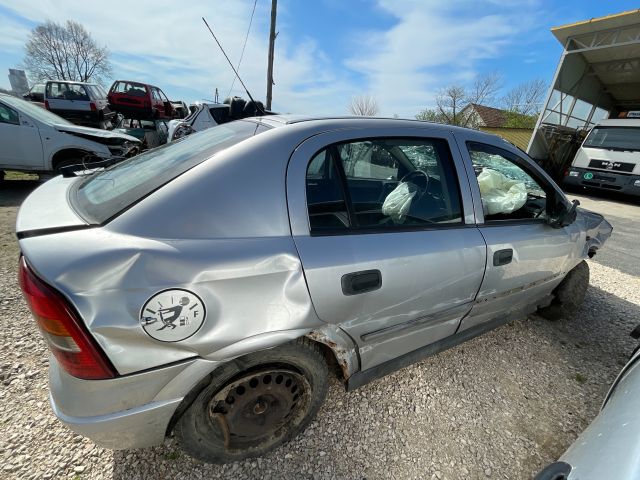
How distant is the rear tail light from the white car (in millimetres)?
4444

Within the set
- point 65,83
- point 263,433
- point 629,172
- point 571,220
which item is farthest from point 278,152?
point 65,83

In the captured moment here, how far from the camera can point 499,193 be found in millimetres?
2383

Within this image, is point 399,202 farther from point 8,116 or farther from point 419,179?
point 8,116

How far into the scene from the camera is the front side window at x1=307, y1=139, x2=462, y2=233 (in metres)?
1.47

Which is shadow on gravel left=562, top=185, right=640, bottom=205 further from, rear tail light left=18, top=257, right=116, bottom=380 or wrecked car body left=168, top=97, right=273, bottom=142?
rear tail light left=18, top=257, right=116, bottom=380

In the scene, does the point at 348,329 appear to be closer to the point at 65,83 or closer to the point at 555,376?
the point at 555,376

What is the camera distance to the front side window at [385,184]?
4.83ft

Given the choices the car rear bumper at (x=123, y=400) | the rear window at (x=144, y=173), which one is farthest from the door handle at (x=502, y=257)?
the car rear bumper at (x=123, y=400)

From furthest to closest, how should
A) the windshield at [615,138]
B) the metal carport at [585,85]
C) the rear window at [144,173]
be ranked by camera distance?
the metal carport at [585,85]
the windshield at [615,138]
the rear window at [144,173]

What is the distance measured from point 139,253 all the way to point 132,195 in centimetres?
34

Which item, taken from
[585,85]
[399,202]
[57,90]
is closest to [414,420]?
[399,202]

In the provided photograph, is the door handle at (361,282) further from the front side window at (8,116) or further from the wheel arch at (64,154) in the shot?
the front side window at (8,116)

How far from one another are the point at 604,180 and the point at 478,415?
34.4ft

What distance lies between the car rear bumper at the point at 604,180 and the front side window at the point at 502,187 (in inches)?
343
